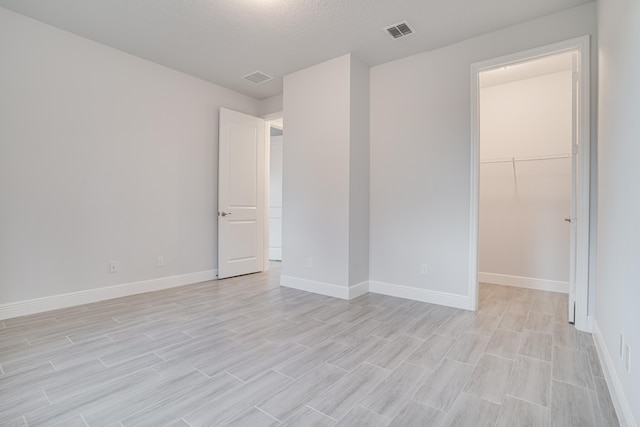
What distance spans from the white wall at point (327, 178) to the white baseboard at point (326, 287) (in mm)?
11

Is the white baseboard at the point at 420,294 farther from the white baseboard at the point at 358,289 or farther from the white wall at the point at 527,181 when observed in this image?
the white wall at the point at 527,181

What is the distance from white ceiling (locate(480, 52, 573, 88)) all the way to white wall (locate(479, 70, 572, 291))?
0.33 ft

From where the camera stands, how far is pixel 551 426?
1.46m

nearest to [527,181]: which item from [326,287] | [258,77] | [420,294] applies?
[420,294]

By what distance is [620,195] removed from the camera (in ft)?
5.49

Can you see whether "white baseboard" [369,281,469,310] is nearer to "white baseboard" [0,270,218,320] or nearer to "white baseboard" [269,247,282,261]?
"white baseboard" [0,270,218,320]

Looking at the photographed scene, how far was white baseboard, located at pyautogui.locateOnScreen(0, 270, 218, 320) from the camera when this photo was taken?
2.90m

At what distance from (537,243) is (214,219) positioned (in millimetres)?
4417

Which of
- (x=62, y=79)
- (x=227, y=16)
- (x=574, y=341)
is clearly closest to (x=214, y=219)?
(x=62, y=79)

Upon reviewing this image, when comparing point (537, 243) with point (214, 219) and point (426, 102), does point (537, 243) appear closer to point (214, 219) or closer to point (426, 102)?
point (426, 102)

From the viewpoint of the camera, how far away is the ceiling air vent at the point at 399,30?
3.03 metres

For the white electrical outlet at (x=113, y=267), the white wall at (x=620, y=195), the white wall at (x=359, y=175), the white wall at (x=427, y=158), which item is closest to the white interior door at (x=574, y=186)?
the white wall at (x=620, y=195)

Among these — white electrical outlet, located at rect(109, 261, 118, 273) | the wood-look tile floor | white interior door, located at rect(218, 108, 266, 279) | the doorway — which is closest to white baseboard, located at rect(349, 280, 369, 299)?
the wood-look tile floor

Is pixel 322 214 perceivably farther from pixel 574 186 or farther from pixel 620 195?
pixel 620 195
